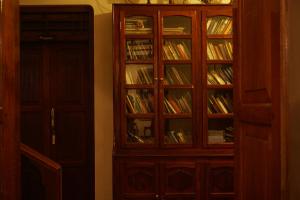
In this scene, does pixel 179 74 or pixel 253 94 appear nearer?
pixel 253 94

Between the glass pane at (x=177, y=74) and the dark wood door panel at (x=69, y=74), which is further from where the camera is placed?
the dark wood door panel at (x=69, y=74)

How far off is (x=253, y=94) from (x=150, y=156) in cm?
202

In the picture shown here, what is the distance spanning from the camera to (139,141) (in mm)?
3207

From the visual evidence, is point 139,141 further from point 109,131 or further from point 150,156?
point 109,131

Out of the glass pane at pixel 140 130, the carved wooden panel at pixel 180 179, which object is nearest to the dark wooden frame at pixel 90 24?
the glass pane at pixel 140 130

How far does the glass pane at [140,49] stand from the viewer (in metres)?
3.24

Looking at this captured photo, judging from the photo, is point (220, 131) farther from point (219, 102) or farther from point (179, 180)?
point (179, 180)

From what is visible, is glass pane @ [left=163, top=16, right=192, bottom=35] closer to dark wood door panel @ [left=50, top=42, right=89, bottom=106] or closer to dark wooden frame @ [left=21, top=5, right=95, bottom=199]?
dark wooden frame @ [left=21, top=5, right=95, bottom=199]

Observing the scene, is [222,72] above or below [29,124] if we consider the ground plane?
above

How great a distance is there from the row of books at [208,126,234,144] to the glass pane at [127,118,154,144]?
0.55 meters

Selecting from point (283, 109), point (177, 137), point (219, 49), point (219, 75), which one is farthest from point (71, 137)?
point (283, 109)

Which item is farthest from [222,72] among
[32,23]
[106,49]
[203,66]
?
[32,23]

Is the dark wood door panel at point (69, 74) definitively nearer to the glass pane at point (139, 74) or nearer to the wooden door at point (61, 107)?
the wooden door at point (61, 107)

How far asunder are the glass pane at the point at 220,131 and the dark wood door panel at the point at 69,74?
1478 mm
